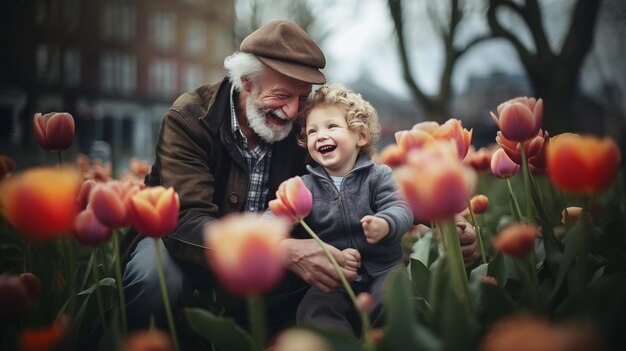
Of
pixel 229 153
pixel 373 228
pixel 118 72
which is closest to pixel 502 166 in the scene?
pixel 373 228

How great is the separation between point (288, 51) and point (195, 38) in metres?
32.5

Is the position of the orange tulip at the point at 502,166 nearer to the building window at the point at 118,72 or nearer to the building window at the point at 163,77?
the building window at the point at 118,72

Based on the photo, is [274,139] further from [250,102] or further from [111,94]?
[111,94]

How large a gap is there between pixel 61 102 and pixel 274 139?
79.5 ft

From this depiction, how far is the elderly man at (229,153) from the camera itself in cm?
181

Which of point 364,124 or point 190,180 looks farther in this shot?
point 364,124

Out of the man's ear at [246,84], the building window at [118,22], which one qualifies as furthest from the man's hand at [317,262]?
the building window at [118,22]

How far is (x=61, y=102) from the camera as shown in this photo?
920 inches

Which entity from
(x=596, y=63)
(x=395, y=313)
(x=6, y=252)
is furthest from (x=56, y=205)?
(x=596, y=63)

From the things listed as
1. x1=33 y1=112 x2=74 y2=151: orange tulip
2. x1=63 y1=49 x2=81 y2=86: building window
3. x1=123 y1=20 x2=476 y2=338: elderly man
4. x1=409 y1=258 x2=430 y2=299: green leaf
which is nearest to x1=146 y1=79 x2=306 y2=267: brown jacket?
x1=123 y1=20 x2=476 y2=338: elderly man

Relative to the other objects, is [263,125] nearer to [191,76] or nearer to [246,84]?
[246,84]

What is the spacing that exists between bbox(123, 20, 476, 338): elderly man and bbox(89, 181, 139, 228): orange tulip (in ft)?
1.89

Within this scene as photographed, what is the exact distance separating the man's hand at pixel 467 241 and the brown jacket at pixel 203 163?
749mm

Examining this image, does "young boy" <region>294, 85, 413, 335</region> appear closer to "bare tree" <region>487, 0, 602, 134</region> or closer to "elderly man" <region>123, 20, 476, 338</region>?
"elderly man" <region>123, 20, 476, 338</region>
